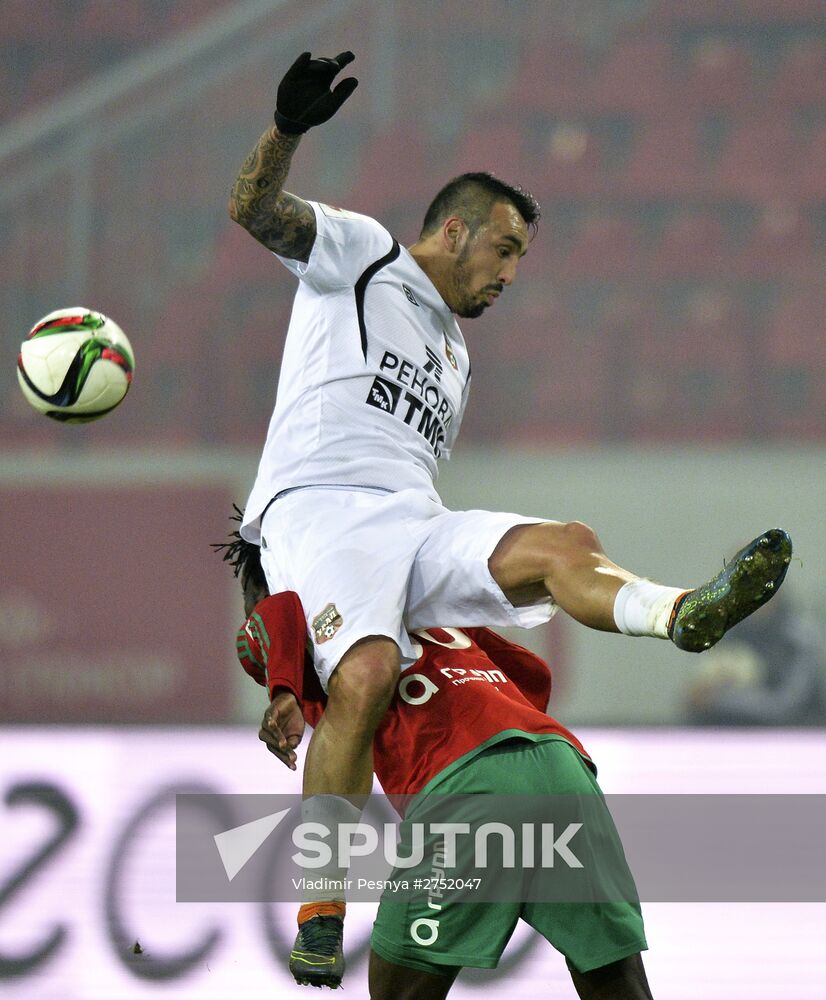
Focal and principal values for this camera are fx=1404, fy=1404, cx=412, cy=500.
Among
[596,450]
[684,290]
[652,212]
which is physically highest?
[652,212]

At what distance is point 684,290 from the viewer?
10648mm

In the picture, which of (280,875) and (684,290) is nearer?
(280,875)

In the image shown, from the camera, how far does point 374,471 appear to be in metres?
3.18

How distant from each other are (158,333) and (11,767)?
666cm

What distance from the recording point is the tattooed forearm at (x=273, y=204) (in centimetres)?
302

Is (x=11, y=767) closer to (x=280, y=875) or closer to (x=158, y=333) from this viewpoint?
(x=280, y=875)

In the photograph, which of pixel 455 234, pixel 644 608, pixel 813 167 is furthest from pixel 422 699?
pixel 813 167

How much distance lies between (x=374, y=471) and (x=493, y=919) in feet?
3.31

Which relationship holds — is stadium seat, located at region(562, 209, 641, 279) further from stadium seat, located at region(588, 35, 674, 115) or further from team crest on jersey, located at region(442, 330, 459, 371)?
team crest on jersey, located at region(442, 330, 459, 371)

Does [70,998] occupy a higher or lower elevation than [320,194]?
lower

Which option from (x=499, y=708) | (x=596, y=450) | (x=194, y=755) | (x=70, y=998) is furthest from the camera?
(x=596, y=450)

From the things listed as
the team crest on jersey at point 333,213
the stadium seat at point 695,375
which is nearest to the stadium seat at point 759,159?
the stadium seat at point 695,375

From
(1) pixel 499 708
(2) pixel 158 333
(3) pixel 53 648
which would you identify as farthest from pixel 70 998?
(2) pixel 158 333

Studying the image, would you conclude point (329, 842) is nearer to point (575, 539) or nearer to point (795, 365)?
point (575, 539)
